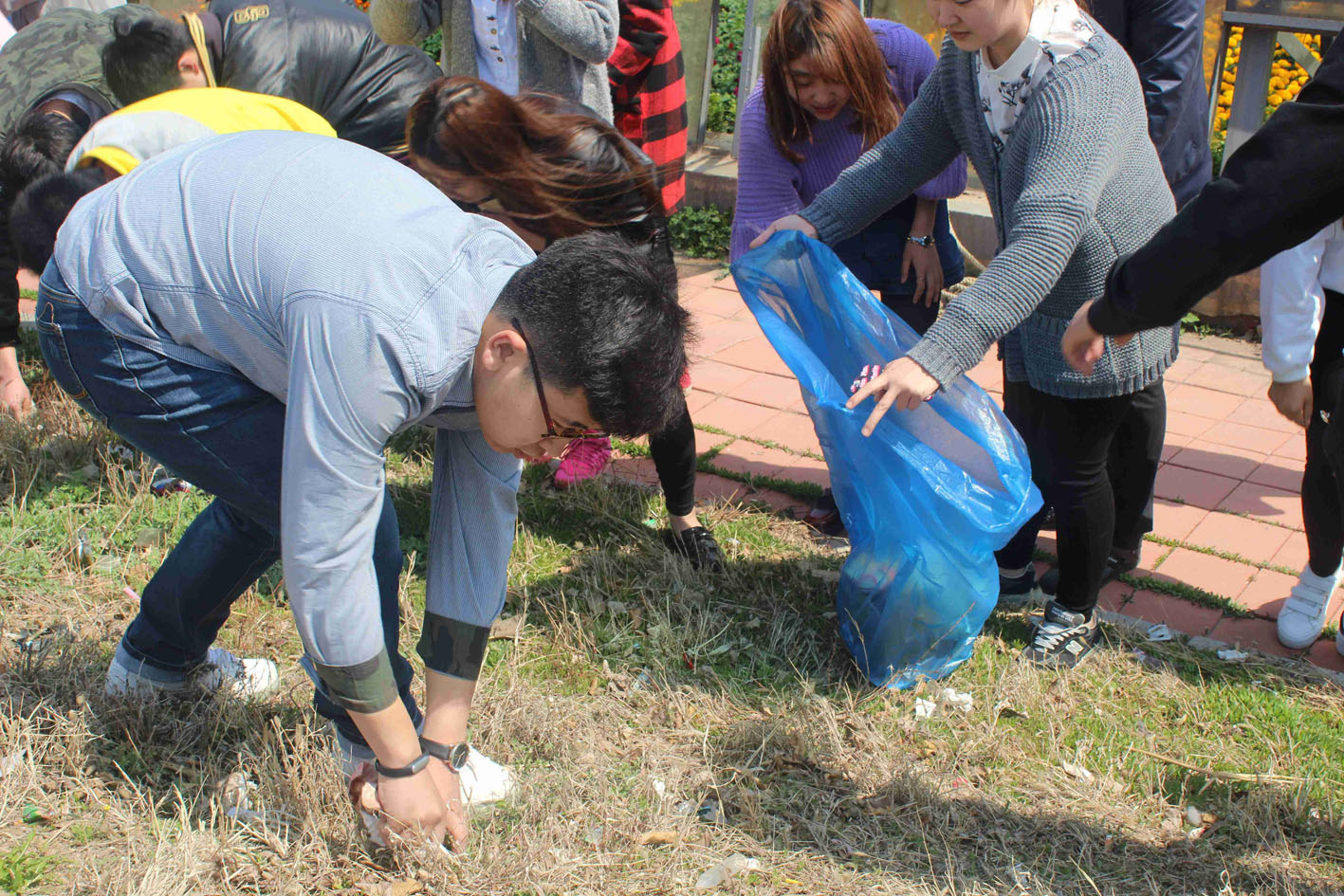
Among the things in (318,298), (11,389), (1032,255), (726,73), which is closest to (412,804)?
(318,298)

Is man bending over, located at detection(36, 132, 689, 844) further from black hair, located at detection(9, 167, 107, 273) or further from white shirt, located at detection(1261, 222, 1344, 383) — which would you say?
white shirt, located at detection(1261, 222, 1344, 383)

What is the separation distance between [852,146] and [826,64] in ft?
0.98

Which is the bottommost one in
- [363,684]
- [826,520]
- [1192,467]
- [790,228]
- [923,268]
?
[1192,467]

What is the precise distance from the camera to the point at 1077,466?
265 centimetres

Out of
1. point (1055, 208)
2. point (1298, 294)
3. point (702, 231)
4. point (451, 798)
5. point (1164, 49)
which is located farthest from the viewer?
point (702, 231)

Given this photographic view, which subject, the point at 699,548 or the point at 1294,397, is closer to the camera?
the point at 1294,397

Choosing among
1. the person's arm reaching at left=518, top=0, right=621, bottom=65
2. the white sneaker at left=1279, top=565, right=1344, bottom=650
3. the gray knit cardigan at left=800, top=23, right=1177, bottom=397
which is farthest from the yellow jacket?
the white sneaker at left=1279, top=565, right=1344, bottom=650

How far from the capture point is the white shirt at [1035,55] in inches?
91.5

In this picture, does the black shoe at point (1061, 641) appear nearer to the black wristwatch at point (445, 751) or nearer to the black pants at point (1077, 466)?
the black pants at point (1077, 466)

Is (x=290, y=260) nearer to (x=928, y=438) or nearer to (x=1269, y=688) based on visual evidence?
(x=928, y=438)

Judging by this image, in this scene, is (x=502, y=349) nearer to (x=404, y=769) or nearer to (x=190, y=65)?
(x=404, y=769)

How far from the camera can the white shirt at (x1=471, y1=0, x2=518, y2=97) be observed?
357 centimetres

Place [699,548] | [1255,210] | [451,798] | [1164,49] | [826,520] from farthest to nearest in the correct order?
[826,520] < [699,548] < [1164,49] < [451,798] < [1255,210]

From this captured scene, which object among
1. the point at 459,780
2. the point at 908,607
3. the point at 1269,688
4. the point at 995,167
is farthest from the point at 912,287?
the point at 459,780
